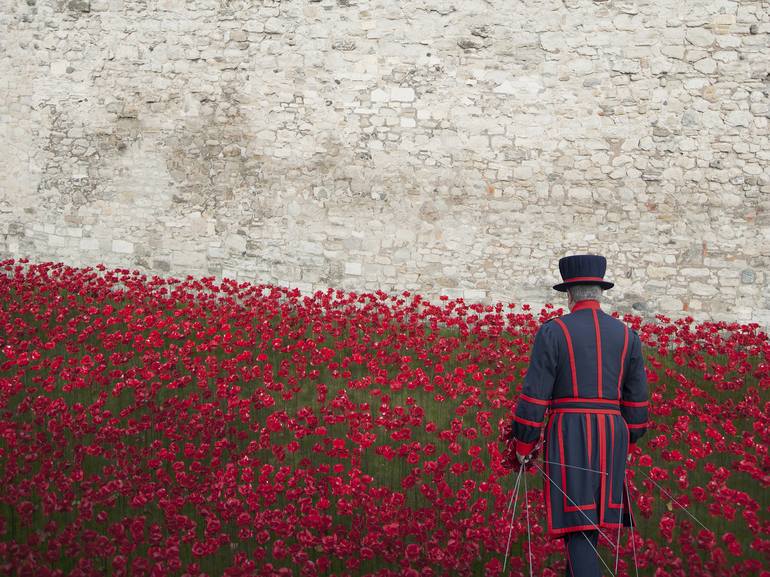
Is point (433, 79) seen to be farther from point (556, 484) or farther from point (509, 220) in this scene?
point (556, 484)

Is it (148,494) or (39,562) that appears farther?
(148,494)

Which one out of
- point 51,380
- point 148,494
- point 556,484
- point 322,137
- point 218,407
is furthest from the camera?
point 322,137

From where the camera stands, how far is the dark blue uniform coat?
9.63 ft

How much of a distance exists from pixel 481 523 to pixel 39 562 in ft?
7.83

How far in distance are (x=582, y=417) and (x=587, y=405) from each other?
7 cm

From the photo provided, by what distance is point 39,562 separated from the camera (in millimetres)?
3098

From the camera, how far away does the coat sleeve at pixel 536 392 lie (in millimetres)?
2938

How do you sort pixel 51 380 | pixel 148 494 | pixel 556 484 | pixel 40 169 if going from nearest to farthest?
pixel 556 484 → pixel 148 494 → pixel 51 380 → pixel 40 169

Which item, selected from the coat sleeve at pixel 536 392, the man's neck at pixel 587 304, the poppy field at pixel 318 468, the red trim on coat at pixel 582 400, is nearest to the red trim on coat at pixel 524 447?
the coat sleeve at pixel 536 392

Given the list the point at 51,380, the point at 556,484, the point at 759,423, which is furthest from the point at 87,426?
the point at 759,423

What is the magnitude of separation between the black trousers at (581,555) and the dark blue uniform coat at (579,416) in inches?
3.3

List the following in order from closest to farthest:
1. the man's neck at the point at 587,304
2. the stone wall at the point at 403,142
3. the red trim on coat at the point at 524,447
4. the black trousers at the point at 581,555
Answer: the black trousers at the point at 581,555, the red trim on coat at the point at 524,447, the man's neck at the point at 587,304, the stone wall at the point at 403,142

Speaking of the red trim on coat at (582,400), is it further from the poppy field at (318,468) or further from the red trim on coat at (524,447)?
the poppy field at (318,468)

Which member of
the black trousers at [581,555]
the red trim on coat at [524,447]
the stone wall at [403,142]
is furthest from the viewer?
the stone wall at [403,142]
